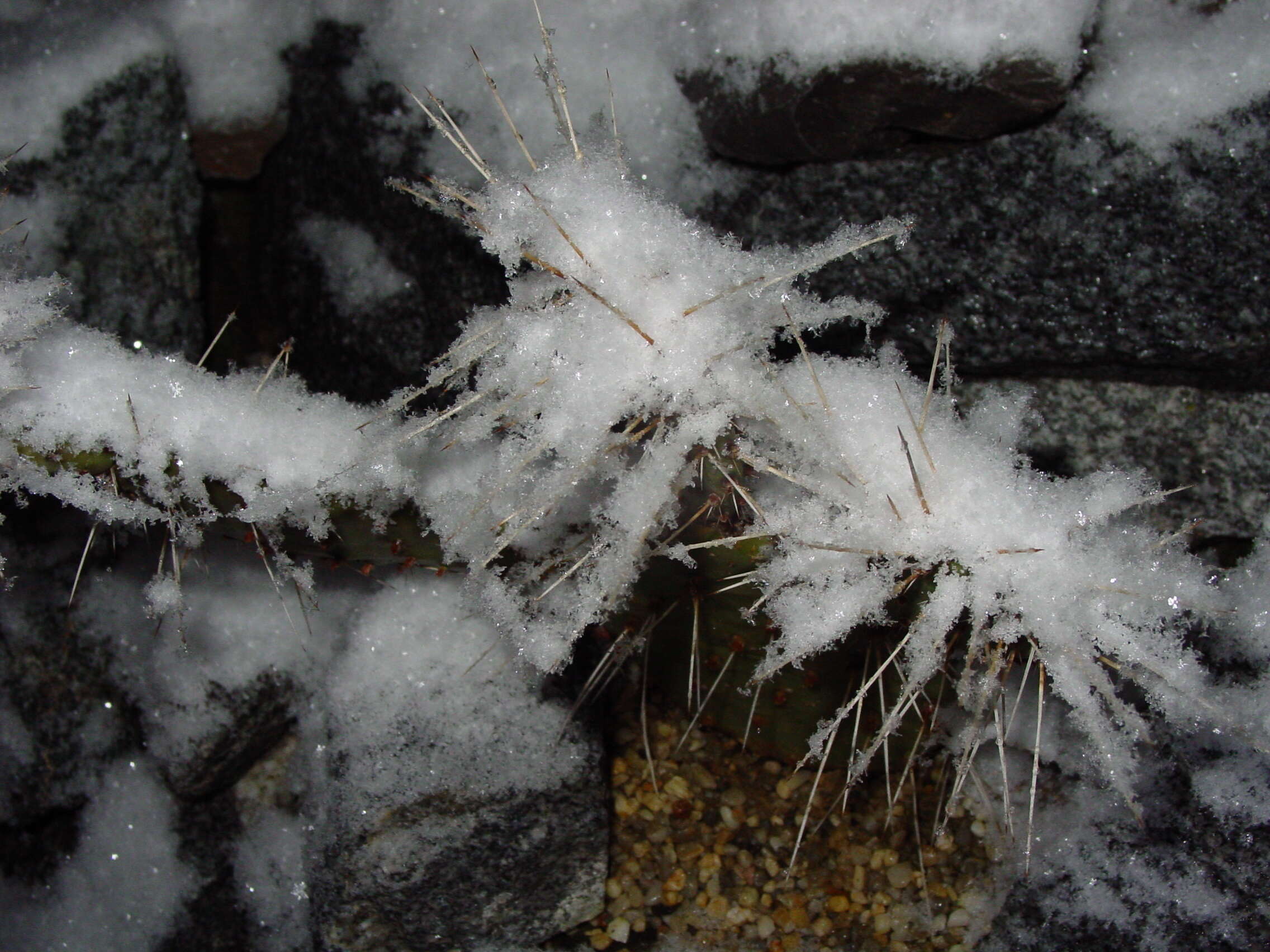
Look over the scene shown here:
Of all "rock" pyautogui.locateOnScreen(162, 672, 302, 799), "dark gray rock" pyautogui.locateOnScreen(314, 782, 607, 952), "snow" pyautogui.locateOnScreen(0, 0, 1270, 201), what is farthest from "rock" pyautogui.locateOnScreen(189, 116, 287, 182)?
"dark gray rock" pyautogui.locateOnScreen(314, 782, 607, 952)

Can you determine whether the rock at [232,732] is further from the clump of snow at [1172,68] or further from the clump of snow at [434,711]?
the clump of snow at [1172,68]

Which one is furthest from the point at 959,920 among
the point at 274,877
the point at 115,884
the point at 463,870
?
the point at 115,884

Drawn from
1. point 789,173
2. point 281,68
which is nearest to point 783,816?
point 789,173

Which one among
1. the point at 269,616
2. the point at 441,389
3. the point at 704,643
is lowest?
the point at 269,616

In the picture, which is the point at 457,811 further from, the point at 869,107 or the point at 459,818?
the point at 869,107

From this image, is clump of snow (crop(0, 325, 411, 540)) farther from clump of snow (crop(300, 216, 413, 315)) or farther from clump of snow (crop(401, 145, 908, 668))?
clump of snow (crop(300, 216, 413, 315))

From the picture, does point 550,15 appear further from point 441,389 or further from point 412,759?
point 412,759

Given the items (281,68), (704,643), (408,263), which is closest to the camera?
(704,643)
